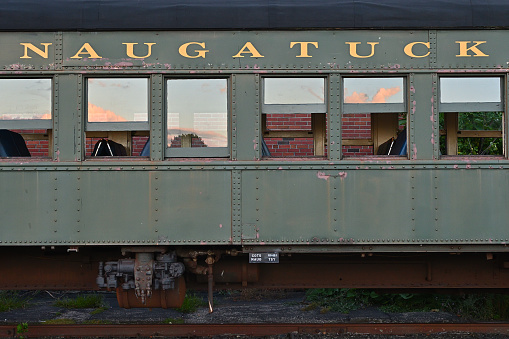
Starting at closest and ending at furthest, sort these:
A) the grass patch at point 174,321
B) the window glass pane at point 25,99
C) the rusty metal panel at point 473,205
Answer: the rusty metal panel at point 473,205
the window glass pane at point 25,99
the grass patch at point 174,321

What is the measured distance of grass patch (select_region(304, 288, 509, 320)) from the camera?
6.55 m

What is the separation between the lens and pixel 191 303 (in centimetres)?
717

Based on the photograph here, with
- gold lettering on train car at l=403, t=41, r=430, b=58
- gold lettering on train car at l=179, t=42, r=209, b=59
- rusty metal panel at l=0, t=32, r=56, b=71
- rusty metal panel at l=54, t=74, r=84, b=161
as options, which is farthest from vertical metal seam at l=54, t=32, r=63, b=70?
gold lettering on train car at l=403, t=41, r=430, b=58

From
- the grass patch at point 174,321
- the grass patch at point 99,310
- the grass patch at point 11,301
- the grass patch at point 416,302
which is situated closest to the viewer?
the grass patch at point 174,321

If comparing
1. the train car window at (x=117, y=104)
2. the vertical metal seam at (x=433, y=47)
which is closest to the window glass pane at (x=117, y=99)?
the train car window at (x=117, y=104)

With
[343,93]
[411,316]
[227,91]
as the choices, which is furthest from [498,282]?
[227,91]

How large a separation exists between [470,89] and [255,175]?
2.23 metres

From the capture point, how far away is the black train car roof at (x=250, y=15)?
4754 mm

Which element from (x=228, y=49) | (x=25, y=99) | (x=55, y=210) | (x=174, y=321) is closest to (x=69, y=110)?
(x=25, y=99)

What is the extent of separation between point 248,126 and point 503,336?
3.52m

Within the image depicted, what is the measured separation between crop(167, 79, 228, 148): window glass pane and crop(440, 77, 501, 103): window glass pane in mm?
2137

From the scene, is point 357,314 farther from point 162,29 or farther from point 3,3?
point 3,3

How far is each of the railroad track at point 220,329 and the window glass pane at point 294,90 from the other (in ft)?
8.22

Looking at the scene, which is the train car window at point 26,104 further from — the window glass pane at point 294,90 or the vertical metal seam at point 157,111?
the window glass pane at point 294,90
